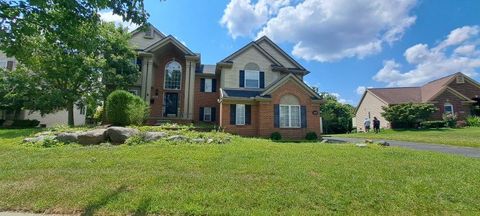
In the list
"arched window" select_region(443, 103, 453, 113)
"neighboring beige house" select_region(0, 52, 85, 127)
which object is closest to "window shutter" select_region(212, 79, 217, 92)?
"neighboring beige house" select_region(0, 52, 85, 127)

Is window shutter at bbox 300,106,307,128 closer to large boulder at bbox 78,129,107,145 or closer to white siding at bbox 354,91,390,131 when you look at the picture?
large boulder at bbox 78,129,107,145

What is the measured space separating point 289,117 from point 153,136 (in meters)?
10.3

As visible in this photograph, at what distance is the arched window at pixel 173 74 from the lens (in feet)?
82.1

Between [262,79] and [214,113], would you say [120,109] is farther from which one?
[262,79]

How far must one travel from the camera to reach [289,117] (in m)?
20.3

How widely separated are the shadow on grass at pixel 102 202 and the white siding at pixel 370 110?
3349cm

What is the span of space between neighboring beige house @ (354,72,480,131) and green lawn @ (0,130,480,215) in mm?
27754

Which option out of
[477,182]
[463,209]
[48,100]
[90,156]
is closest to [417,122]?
[477,182]

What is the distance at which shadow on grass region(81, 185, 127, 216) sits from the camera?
5086 millimetres

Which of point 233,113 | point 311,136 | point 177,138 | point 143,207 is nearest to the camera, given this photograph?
point 143,207

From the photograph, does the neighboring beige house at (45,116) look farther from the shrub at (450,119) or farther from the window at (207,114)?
the shrub at (450,119)

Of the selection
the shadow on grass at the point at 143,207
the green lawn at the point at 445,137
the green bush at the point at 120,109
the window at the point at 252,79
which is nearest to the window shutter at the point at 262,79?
the window at the point at 252,79

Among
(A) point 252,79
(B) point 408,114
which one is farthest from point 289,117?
(B) point 408,114

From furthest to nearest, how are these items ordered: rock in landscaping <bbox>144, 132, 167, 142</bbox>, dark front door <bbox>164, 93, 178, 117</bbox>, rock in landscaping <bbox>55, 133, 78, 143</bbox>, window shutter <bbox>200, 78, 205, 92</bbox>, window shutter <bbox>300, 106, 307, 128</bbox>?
window shutter <bbox>200, 78, 205, 92</bbox> → dark front door <bbox>164, 93, 178, 117</bbox> → window shutter <bbox>300, 106, 307, 128</bbox> → rock in landscaping <bbox>144, 132, 167, 142</bbox> → rock in landscaping <bbox>55, 133, 78, 143</bbox>
